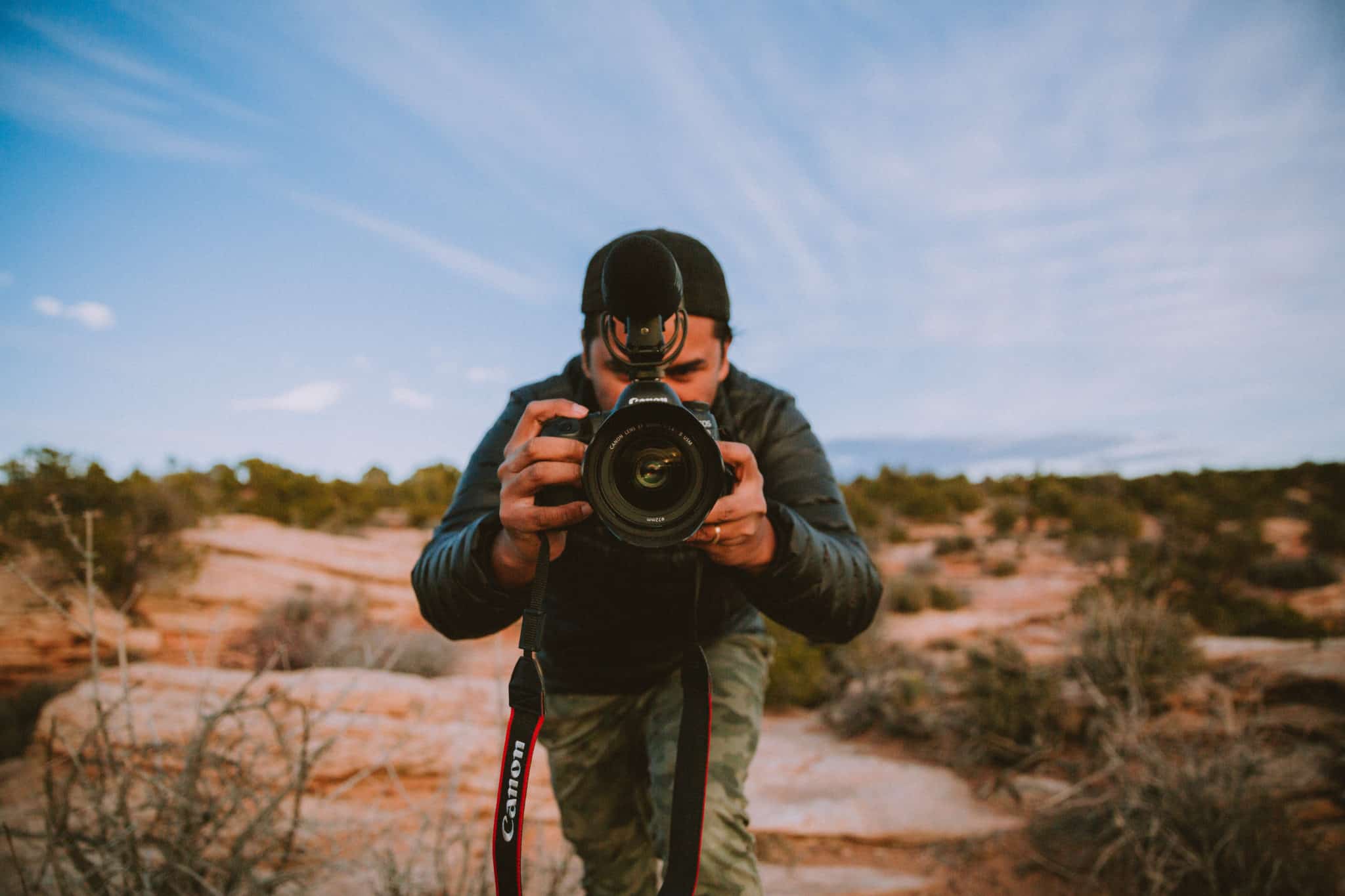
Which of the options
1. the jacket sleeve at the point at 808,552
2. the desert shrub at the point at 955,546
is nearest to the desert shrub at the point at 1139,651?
the jacket sleeve at the point at 808,552

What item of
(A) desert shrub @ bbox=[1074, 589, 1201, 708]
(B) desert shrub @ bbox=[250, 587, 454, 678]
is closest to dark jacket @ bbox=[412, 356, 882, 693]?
(A) desert shrub @ bbox=[1074, 589, 1201, 708]

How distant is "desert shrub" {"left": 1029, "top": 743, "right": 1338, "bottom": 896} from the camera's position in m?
2.84

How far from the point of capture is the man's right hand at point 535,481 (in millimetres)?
1395

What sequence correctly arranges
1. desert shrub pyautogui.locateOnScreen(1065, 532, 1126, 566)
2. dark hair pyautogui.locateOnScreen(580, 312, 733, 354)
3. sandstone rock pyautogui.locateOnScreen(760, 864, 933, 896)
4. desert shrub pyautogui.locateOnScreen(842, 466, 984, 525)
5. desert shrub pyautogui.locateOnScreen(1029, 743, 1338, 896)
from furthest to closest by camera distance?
desert shrub pyautogui.locateOnScreen(842, 466, 984, 525)
desert shrub pyautogui.locateOnScreen(1065, 532, 1126, 566)
sandstone rock pyautogui.locateOnScreen(760, 864, 933, 896)
desert shrub pyautogui.locateOnScreen(1029, 743, 1338, 896)
dark hair pyautogui.locateOnScreen(580, 312, 733, 354)

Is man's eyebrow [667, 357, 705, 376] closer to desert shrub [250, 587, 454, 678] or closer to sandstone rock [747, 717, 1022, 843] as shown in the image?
sandstone rock [747, 717, 1022, 843]

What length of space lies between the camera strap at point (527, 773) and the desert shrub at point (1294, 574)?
39.3 ft

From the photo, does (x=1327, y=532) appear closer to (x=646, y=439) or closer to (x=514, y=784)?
(x=646, y=439)

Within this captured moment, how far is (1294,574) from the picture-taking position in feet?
31.3

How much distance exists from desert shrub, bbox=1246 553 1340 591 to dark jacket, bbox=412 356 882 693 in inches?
449

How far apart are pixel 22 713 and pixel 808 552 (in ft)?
22.8

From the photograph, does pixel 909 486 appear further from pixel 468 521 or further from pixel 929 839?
pixel 468 521

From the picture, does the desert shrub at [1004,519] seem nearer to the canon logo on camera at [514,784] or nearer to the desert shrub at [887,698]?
the desert shrub at [887,698]

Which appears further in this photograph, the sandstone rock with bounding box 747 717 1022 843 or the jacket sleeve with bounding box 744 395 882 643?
the sandstone rock with bounding box 747 717 1022 843

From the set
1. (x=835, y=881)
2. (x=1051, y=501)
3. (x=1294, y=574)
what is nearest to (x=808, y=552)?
(x=835, y=881)
